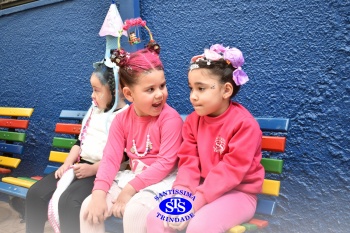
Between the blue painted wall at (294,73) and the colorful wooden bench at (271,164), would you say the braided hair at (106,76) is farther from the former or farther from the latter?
the colorful wooden bench at (271,164)

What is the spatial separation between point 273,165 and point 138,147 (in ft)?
2.46

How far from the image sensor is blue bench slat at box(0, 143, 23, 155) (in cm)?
345

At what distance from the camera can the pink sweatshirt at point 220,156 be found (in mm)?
1862

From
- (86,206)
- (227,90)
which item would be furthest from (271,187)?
(86,206)

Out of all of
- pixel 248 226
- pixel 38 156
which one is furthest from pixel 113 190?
pixel 38 156

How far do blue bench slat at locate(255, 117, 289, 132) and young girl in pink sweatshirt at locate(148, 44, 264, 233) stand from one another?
0.69 ft

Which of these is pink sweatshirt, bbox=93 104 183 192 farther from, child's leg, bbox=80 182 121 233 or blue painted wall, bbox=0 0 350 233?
blue painted wall, bbox=0 0 350 233

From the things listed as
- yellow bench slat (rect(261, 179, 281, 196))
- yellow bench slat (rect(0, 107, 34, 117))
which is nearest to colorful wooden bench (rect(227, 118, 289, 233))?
yellow bench slat (rect(261, 179, 281, 196))

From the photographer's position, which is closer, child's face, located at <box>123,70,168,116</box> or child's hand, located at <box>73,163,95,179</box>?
child's face, located at <box>123,70,168,116</box>

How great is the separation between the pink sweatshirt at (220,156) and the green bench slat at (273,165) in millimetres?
150

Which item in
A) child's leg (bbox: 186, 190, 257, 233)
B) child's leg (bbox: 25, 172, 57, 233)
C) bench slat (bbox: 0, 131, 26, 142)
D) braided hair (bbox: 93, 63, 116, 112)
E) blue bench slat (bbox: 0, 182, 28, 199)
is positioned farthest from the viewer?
bench slat (bbox: 0, 131, 26, 142)

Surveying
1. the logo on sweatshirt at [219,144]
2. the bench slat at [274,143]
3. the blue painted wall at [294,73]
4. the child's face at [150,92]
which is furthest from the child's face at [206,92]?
the blue painted wall at [294,73]

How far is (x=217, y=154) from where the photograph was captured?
1.99 m

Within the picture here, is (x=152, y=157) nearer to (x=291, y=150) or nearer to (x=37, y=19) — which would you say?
(x=291, y=150)
